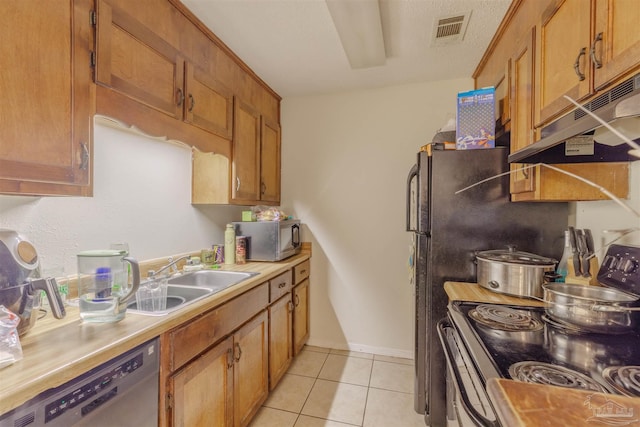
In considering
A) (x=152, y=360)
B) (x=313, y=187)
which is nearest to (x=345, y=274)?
(x=313, y=187)

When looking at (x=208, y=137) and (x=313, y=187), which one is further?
(x=313, y=187)

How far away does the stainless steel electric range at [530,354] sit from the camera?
2.37ft

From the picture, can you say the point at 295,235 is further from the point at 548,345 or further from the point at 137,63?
the point at 548,345

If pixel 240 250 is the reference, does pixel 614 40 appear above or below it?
above

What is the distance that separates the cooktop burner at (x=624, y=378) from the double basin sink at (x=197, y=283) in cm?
148

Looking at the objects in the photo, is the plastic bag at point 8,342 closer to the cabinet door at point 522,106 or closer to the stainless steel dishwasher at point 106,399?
the stainless steel dishwasher at point 106,399

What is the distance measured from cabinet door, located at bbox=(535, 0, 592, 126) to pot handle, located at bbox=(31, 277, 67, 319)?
6.12 ft

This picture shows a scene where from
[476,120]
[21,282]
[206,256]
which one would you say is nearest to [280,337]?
[206,256]

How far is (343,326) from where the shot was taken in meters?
2.70

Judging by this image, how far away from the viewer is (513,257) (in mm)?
1448

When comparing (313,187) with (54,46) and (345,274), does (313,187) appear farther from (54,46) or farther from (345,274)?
(54,46)

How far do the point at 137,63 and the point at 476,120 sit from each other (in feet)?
5.74

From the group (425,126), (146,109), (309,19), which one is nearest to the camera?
(146,109)

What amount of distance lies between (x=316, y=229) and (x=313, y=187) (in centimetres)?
40
